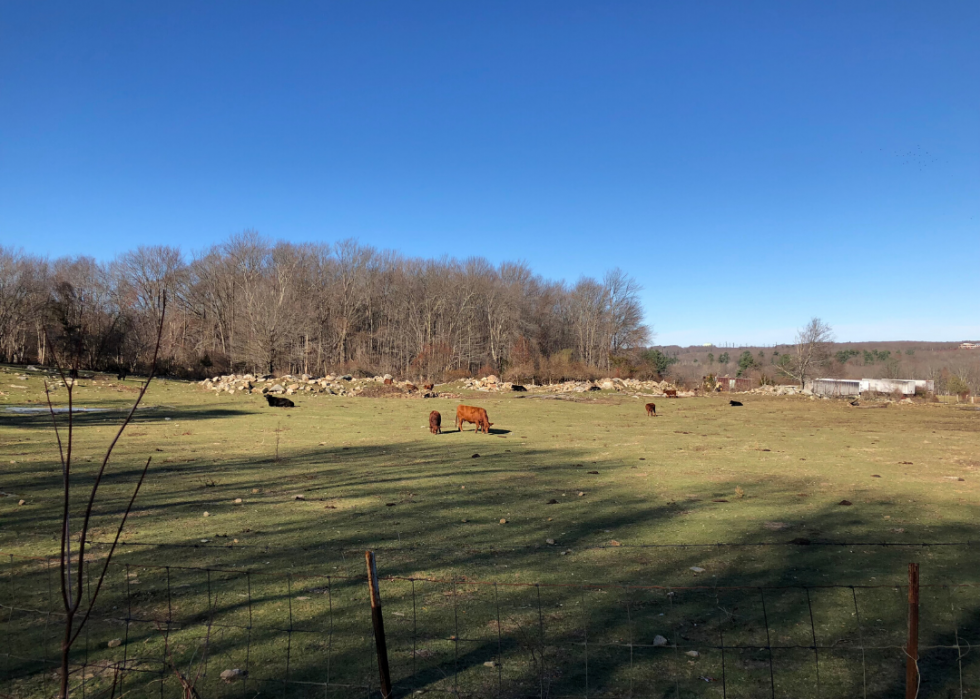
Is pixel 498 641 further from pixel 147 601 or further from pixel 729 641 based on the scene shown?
pixel 147 601

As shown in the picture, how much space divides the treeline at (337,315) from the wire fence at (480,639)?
1835 inches

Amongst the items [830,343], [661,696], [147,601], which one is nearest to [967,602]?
[661,696]

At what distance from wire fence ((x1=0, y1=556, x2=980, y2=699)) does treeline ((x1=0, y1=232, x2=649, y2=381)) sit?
4660 centimetres

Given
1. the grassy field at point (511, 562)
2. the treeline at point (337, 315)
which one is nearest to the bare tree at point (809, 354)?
the treeline at point (337, 315)

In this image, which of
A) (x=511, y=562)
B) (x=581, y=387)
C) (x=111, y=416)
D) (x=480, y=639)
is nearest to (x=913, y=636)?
(x=480, y=639)

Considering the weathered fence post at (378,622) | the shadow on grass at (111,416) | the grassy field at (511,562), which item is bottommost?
the grassy field at (511,562)

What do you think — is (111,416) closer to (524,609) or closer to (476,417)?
(476,417)

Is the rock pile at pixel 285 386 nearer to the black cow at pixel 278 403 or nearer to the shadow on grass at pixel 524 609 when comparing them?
the black cow at pixel 278 403

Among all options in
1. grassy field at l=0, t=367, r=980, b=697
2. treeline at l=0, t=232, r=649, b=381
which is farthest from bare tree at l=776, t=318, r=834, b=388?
grassy field at l=0, t=367, r=980, b=697

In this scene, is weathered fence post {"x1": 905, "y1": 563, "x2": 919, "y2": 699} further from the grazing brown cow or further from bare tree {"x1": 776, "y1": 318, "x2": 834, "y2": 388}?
bare tree {"x1": 776, "y1": 318, "x2": 834, "y2": 388}

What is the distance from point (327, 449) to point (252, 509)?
617 cm

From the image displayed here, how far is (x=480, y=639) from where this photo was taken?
161 inches

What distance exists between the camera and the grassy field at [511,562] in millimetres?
3730

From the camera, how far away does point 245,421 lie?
19.9 metres
